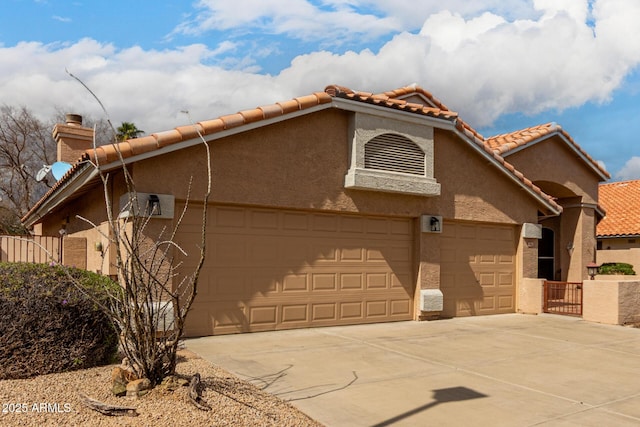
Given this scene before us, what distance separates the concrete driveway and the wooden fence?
4704 mm

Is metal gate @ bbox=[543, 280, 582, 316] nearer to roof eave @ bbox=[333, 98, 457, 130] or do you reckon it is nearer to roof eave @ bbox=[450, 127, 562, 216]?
roof eave @ bbox=[450, 127, 562, 216]

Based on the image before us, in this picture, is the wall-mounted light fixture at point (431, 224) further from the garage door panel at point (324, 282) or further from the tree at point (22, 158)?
the tree at point (22, 158)

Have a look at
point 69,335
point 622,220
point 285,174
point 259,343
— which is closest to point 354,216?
point 285,174

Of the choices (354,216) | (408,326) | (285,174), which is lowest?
(408,326)

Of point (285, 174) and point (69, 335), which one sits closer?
point (69, 335)

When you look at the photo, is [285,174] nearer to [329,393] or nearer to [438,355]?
[438,355]

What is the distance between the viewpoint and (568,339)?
10.8 meters

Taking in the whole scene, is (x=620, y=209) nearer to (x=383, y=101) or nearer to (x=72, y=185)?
(x=383, y=101)

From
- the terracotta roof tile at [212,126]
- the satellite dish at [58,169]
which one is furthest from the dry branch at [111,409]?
the satellite dish at [58,169]

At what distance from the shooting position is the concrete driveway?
6.03 meters

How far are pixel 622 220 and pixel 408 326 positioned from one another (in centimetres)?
1660

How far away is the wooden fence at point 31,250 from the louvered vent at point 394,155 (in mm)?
6821

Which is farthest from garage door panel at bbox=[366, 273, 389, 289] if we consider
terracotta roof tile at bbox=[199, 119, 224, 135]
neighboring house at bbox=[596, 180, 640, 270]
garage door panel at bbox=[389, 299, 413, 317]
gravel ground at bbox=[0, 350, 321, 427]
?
neighboring house at bbox=[596, 180, 640, 270]

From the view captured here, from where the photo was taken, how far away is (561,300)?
589 inches
